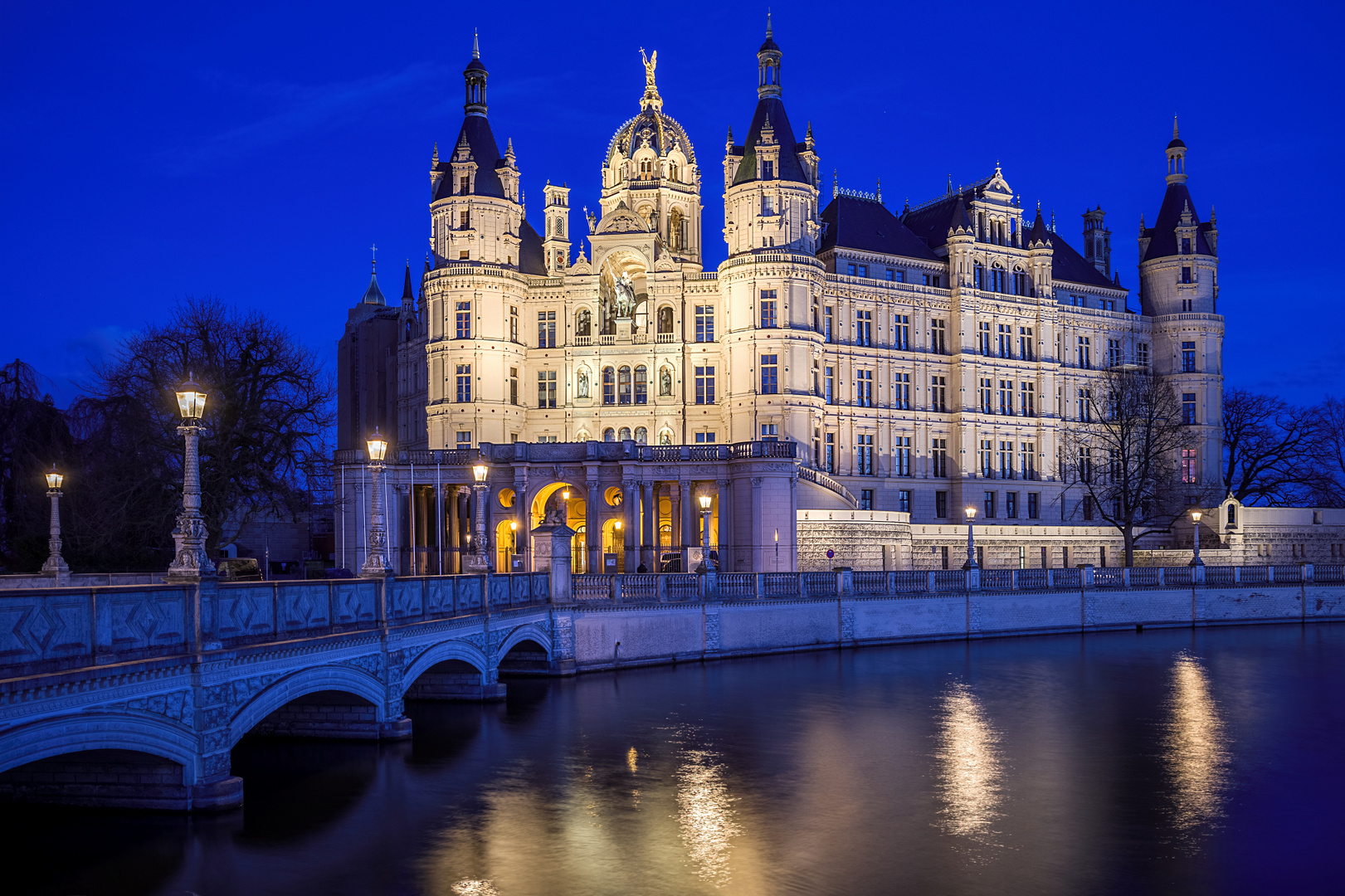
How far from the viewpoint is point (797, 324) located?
67.8 metres

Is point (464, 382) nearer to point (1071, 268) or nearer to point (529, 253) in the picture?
point (529, 253)

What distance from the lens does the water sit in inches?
706

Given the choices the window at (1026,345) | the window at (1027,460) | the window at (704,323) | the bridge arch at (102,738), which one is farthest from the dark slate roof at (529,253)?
the bridge arch at (102,738)

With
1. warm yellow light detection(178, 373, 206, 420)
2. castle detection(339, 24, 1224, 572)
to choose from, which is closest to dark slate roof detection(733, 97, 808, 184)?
castle detection(339, 24, 1224, 572)

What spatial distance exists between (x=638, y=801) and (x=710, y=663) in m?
20.6

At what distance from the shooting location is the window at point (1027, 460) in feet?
266

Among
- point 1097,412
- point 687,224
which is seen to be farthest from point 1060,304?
point 687,224

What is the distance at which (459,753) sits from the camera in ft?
87.8

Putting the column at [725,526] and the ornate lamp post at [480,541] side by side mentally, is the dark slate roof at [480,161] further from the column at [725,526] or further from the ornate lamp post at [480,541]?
the ornate lamp post at [480,541]

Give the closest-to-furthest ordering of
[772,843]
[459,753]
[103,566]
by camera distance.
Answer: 1. [772,843]
2. [459,753]
3. [103,566]

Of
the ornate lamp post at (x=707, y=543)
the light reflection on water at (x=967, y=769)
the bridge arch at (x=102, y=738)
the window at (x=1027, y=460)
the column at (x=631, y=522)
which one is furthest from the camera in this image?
the window at (x=1027, y=460)

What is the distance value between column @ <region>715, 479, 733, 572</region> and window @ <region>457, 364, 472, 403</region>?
683 inches

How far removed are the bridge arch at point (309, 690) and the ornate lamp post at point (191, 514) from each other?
8.71ft

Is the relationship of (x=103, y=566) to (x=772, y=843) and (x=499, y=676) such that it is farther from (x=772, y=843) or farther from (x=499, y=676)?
(x=772, y=843)
